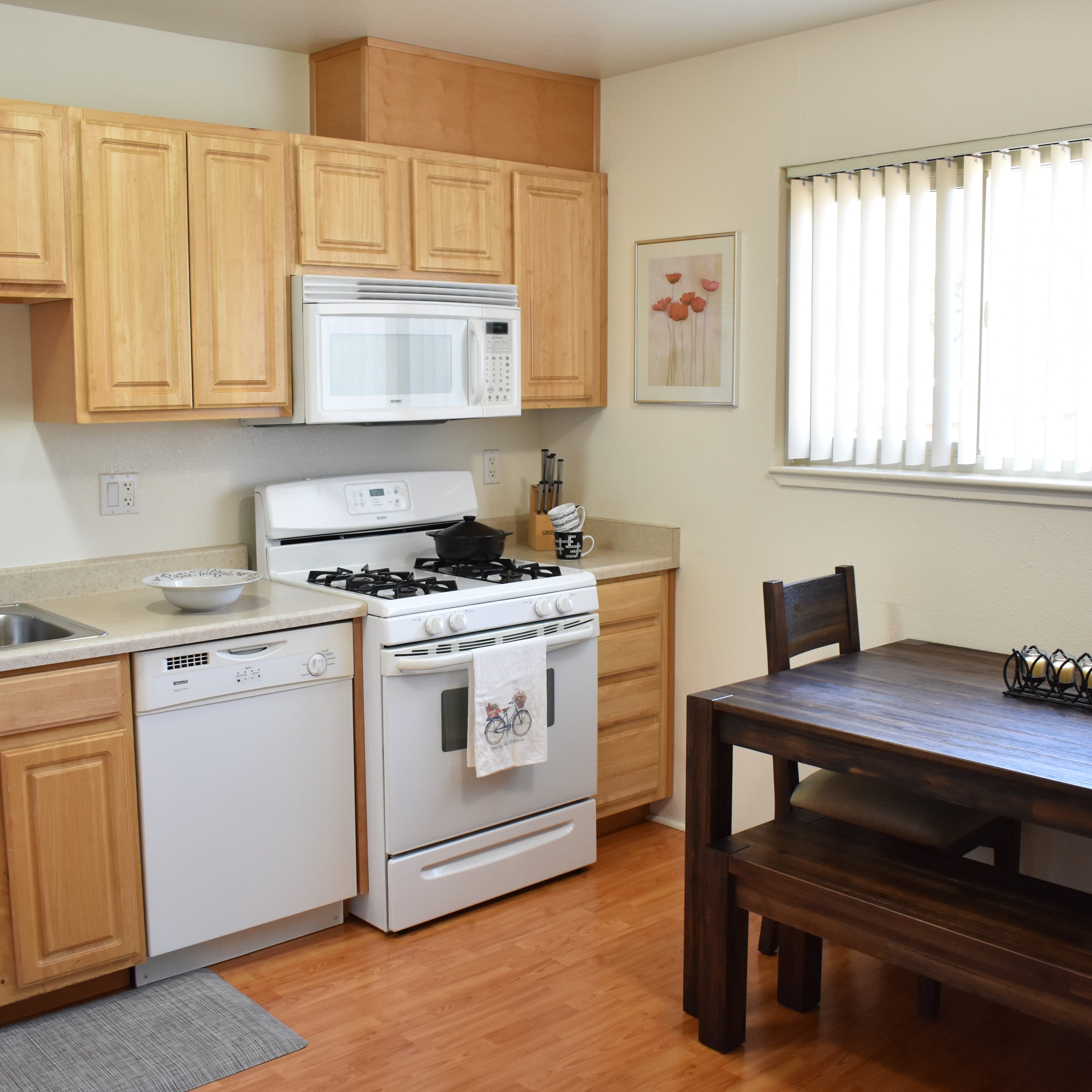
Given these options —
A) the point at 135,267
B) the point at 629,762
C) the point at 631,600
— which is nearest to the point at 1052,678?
the point at 631,600

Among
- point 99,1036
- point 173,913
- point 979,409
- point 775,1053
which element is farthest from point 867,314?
point 99,1036

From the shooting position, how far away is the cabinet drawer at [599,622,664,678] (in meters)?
3.58

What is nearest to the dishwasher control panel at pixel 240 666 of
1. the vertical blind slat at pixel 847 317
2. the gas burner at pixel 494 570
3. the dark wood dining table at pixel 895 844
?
the gas burner at pixel 494 570

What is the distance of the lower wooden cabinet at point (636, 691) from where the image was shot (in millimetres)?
3594

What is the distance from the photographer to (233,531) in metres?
3.41

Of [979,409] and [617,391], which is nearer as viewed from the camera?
[979,409]

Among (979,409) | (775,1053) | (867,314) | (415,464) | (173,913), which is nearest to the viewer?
(775,1053)

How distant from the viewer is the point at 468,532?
11.4 ft

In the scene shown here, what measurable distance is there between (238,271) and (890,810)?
6.79 feet

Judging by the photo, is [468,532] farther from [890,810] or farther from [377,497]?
[890,810]

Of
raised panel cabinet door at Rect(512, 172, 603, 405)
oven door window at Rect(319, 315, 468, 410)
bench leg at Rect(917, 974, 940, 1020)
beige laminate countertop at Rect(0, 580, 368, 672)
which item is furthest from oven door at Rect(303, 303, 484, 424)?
bench leg at Rect(917, 974, 940, 1020)

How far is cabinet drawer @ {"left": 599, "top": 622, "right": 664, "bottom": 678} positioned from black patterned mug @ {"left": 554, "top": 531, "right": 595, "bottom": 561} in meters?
0.28

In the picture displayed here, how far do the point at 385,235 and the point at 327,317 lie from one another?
327 mm

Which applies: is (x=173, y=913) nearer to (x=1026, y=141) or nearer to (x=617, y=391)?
(x=617, y=391)
